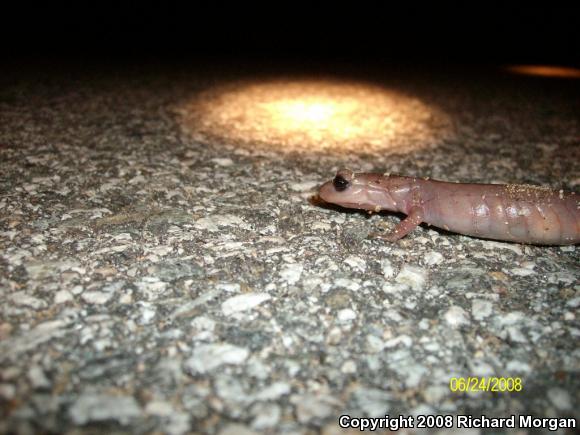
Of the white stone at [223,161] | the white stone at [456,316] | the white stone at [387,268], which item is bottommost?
the white stone at [456,316]

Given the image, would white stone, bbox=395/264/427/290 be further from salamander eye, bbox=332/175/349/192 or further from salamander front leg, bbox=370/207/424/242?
salamander eye, bbox=332/175/349/192

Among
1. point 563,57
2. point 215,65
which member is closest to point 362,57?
point 215,65

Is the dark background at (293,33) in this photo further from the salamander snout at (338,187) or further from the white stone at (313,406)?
the white stone at (313,406)

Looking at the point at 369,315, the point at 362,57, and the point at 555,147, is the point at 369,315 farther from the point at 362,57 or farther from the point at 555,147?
the point at 362,57

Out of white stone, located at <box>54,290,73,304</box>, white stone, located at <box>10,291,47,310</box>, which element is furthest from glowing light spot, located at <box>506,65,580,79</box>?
Answer: white stone, located at <box>10,291,47,310</box>

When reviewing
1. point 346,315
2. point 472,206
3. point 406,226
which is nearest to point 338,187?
point 406,226

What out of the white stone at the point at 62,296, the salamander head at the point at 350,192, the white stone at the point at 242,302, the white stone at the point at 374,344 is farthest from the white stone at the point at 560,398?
the white stone at the point at 62,296
